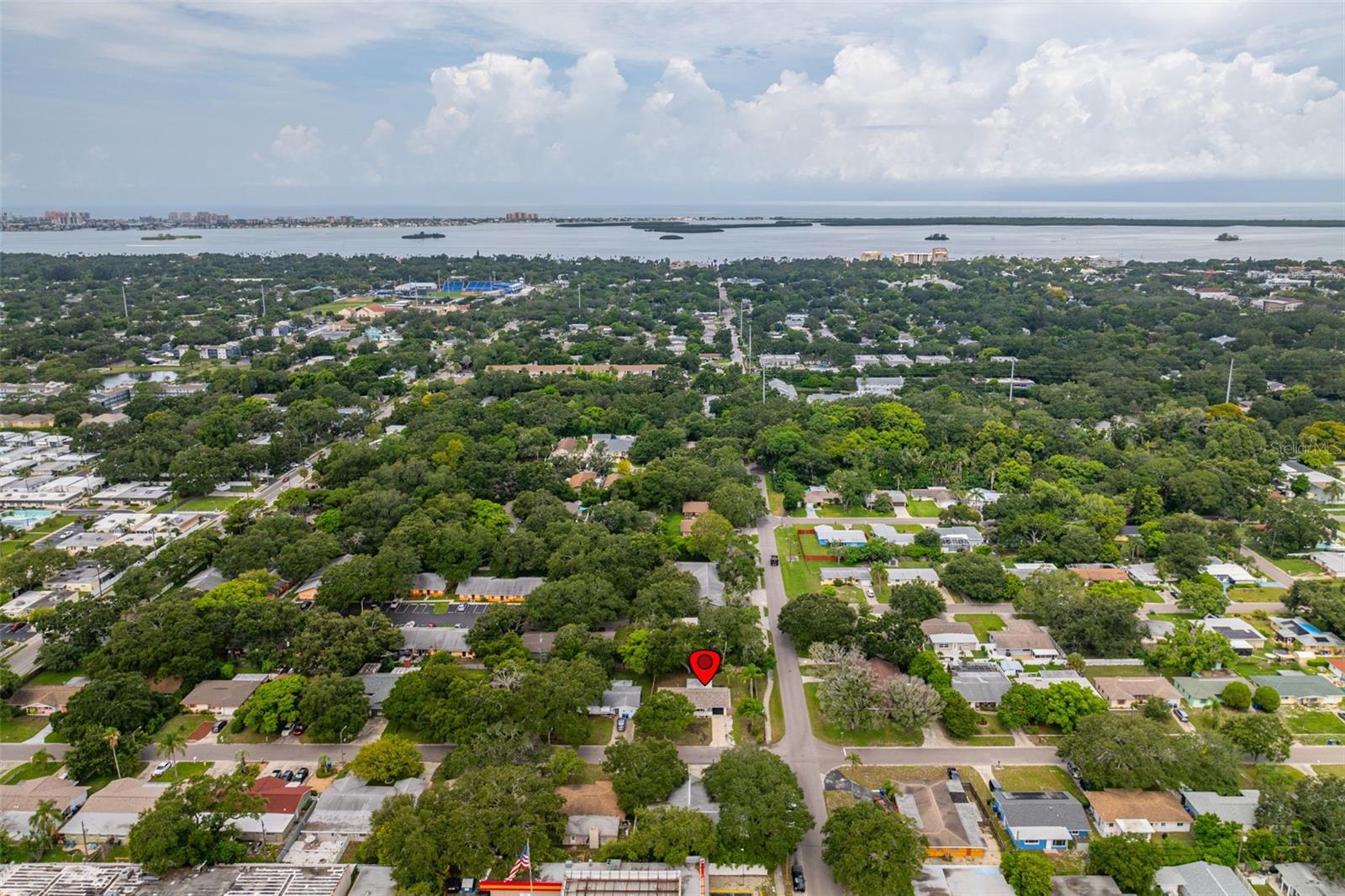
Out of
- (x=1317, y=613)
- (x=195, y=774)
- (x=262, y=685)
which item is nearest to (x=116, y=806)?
(x=195, y=774)

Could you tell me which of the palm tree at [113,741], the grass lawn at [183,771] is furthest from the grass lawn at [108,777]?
the grass lawn at [183,771]

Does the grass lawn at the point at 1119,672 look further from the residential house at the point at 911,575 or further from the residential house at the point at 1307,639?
the residential house at the point at 911,575

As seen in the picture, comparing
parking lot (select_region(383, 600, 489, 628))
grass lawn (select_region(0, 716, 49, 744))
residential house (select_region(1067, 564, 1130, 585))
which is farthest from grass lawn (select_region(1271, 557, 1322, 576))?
grass lawn (select_region(0, 716, 49, 744))

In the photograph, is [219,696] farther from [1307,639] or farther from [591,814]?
[1307,639]

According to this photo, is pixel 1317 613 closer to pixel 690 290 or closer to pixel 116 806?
pixel 116 806

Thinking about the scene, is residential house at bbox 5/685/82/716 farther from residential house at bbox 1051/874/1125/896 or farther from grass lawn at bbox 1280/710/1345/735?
grass lawn at bbox 1280/710/1345/735

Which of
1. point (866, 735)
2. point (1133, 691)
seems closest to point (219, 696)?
point (866, 735)
